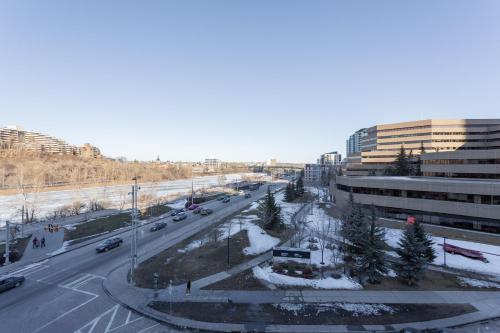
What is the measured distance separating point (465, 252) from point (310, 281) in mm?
19139

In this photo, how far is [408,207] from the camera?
131 ft

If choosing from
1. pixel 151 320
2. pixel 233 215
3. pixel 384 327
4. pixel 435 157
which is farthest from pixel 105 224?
pixel 435 157

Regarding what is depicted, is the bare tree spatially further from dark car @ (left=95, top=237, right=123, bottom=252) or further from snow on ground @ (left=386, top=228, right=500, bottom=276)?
dark car @ (left=95, top=237, right=123, bottom=252)

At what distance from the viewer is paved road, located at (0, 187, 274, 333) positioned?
54.5ft

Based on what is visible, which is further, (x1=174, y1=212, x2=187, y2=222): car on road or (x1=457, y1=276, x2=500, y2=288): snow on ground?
(x1=174, y1=212, x2=187, y2=222): car on road

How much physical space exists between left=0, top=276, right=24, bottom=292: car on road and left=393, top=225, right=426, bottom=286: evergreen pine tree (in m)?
32.8

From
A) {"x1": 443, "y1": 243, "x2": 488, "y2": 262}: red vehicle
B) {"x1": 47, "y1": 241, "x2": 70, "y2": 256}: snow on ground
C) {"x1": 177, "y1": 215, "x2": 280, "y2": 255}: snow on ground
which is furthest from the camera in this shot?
{"x1": 177, "y1": 215, "x2": 280, "y2": 255}: snow on ground

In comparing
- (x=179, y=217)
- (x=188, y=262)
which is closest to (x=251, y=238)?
(x=188, y=262)

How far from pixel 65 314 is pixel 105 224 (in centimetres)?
2894

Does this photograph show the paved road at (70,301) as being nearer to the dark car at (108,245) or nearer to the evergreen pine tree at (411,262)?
the dark car at (108,245)

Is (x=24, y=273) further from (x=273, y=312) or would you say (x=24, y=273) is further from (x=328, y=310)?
(x=328, y=310)

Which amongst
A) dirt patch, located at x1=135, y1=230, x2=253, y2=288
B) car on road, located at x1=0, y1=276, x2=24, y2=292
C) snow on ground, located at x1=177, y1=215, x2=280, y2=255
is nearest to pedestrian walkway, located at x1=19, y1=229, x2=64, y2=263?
car on road, located at x1=0, y1=276, x2=24, y2=292

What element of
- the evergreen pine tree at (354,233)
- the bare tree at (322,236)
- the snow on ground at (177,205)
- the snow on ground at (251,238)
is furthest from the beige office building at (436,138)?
the evergreen pine tree at (354,233)

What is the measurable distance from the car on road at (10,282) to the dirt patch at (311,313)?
1294 centimetres
